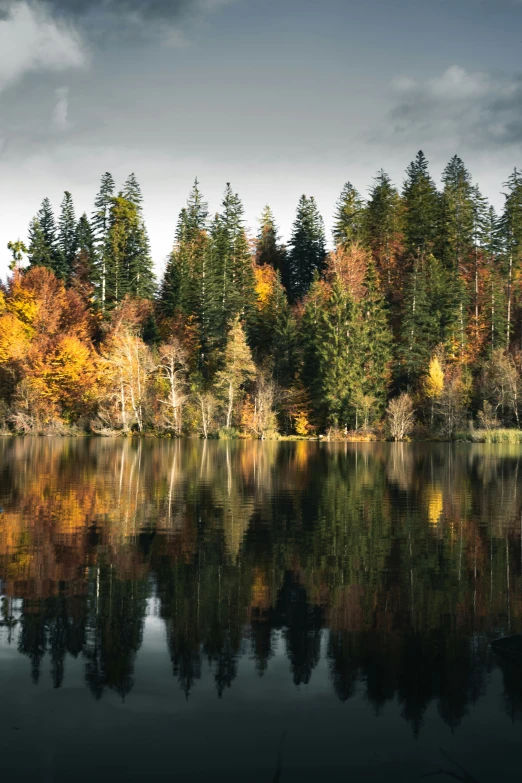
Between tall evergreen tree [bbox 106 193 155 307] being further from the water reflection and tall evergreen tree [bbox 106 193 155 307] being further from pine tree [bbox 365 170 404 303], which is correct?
the water reflection

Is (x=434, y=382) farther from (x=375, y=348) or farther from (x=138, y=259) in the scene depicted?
(x=138, y=259)

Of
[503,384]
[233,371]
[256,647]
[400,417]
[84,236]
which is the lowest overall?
[256,647]

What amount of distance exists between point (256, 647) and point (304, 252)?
10342 cm

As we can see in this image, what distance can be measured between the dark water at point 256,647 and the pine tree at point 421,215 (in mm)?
83527

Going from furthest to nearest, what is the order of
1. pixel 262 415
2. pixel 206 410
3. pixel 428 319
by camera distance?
1. pixel 428 319
2. pixel 262 415
3. pixel 206 410

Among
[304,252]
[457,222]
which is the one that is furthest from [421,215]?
[304,252]

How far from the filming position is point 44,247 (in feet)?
327

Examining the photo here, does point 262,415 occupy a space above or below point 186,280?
below

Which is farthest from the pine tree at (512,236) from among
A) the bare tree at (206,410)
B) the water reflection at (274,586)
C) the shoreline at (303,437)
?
the water reflection at (274,586)

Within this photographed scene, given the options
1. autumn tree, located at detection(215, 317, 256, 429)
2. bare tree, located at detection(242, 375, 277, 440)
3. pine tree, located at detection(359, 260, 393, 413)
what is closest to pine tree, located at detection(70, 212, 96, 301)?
autumn tree, located at detection(215, 317, 256, 429)

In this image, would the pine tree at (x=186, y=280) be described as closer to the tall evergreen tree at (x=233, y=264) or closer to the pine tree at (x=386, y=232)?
the tall evergreen tree at (x=233, y=264)

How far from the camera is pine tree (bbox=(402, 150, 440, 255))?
97188 mm

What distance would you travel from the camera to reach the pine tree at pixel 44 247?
9850 centimetres

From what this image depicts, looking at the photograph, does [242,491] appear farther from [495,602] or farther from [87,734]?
[87,734]
